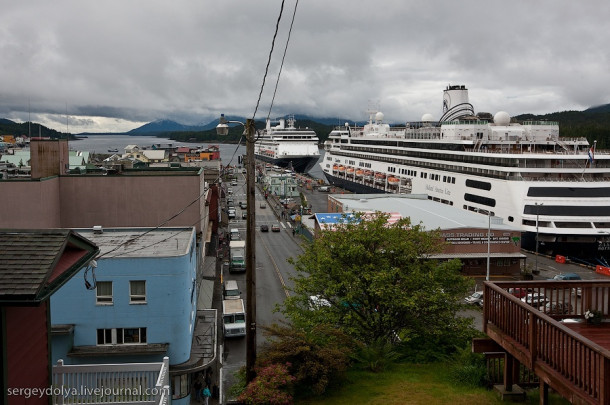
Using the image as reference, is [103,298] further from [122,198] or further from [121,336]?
[122,198]

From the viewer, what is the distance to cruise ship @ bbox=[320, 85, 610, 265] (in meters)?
44.3

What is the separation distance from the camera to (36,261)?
6062 millimetres

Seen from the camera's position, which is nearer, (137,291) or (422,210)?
(137,291)

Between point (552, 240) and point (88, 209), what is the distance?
34.6 m

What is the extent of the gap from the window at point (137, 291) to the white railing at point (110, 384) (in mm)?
8522

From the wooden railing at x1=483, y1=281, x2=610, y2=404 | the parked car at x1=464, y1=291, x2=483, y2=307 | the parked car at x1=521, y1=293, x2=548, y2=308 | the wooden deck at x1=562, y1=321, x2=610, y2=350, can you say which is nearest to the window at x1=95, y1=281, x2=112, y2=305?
the wooden railing at x1=483, y1=281, x2=610, y2=404

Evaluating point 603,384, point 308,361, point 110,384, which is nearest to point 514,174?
point 308,361

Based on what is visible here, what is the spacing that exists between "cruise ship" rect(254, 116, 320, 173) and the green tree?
117m

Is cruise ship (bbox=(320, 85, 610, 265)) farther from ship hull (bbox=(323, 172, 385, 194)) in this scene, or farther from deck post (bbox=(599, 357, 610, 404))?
deck post (bbox=(599, 357, 610, 404))

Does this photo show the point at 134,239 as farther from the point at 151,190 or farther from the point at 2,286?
the point at 2,286

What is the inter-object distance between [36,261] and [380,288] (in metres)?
9.61

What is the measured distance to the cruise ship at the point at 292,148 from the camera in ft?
452

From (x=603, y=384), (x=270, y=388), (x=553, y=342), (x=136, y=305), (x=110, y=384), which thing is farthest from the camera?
(x=136, y=305)

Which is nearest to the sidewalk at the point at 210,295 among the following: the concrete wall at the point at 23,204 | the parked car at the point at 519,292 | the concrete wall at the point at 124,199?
the concrete wall at the point at 124,199
